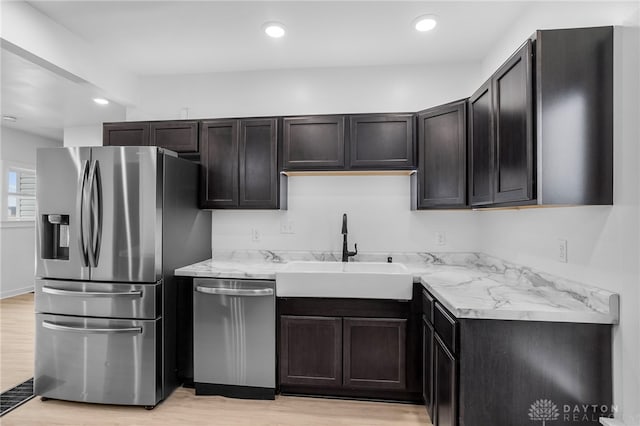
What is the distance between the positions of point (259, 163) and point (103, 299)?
1.51m

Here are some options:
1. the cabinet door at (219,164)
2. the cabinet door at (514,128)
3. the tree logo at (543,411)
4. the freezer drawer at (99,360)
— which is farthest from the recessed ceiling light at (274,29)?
the tree logo at (543,411)

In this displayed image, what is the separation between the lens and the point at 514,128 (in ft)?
5.33

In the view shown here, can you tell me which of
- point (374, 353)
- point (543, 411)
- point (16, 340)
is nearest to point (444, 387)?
point (543, 411)

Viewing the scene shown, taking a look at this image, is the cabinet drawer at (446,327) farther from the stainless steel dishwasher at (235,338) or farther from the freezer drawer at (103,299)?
the freezer drawer at (103,299)

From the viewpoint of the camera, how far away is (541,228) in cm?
201

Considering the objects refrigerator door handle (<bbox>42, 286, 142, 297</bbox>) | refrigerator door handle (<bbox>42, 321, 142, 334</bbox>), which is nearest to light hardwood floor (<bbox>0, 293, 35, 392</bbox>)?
refrigerator door handle (<bbox>42, 321, 142, 334</bbox>)

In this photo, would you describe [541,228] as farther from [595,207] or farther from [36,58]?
[36,58]

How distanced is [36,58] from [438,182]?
9.84ft

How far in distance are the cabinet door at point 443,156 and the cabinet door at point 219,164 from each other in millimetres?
1555

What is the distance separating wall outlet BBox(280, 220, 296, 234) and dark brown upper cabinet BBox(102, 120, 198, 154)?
1003 millimetres

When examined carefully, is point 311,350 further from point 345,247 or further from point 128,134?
point 128,134

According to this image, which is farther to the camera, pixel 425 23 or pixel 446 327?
pixel 425 23

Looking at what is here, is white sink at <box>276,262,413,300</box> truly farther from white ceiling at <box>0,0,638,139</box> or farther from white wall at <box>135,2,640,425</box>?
white ceiling at <box>0,0,638,139</box>

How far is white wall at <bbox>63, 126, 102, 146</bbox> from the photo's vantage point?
4.73 m
